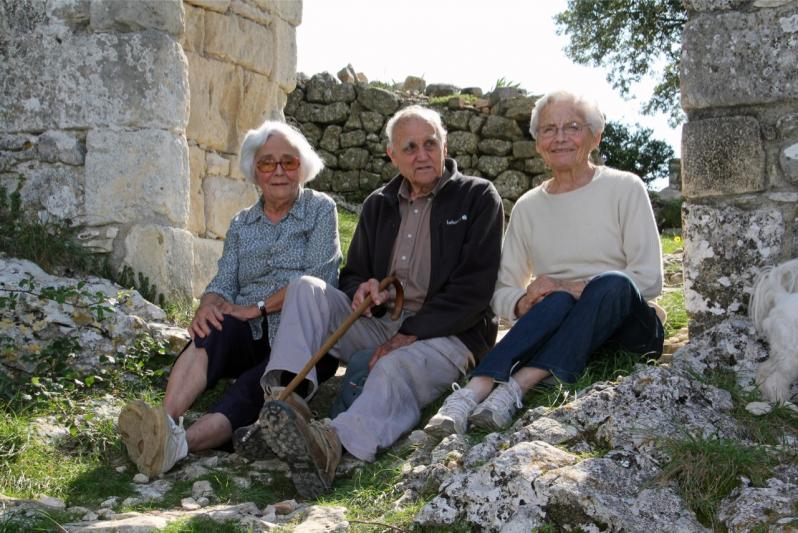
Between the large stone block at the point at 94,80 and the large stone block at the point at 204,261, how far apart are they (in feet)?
2.84

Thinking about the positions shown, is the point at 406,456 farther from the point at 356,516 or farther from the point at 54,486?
the point at 54,486

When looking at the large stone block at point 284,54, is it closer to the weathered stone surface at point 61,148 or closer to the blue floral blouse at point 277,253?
the weathered stone surface at point 61,148

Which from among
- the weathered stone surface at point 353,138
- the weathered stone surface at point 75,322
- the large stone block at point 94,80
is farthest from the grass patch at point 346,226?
the weathered stone surface at point 75,322

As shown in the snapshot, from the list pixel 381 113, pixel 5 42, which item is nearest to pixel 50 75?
pixel 5 42

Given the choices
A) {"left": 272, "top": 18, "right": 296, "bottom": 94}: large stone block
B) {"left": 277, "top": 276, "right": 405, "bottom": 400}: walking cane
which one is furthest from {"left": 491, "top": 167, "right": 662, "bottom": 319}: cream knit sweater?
{"left": 272, "top": 18, "right": 296, "bottom": 94}: large stone block

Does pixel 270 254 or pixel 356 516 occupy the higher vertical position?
pixel 270 254

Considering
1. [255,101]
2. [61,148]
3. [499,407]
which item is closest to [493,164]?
[255,101]

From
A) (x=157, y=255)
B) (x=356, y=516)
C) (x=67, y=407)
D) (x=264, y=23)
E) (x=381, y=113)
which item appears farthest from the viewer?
(x=381, y=113)

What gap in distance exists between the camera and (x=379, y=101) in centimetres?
1159

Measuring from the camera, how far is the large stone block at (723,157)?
3990mm

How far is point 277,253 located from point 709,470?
221 centimetres

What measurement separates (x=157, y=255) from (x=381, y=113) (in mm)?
6445

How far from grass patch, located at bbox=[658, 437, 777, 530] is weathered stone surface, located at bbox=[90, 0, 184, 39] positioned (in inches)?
149

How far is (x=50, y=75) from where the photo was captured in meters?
5.53
